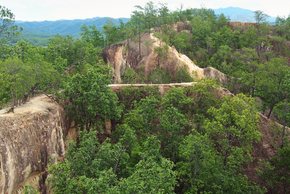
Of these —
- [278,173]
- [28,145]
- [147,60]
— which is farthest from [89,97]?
[147,60]

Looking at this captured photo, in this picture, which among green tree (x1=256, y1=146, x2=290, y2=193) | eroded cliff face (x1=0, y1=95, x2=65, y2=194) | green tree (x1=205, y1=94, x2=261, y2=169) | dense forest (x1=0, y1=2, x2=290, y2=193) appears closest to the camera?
eroded cliff face (x1=0, y1=95, x2=65, y2=194)

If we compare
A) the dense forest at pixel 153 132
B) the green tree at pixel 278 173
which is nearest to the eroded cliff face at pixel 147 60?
the dense forest at pixel 153 132

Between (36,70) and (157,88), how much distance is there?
1955cm

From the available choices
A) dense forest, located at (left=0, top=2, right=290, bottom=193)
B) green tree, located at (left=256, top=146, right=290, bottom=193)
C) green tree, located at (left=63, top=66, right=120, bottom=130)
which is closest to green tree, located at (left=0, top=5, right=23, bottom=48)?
dense forest, located at (left=0, top=2, right=290, bottom=193)

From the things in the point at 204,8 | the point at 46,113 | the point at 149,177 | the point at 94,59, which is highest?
the point at 204,8

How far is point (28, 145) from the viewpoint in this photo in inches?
660

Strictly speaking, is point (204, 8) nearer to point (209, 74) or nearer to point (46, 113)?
point (209, 74)

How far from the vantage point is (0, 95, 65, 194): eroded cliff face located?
14.4 m

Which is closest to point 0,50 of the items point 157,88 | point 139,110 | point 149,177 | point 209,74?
point 139,110

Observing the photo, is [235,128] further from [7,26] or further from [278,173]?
[7,26]

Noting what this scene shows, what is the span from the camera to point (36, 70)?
23.3 meters

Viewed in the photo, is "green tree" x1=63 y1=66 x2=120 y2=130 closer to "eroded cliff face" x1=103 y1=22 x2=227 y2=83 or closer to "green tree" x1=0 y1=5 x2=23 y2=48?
"green tree" x1=0 y1=5 x2=23 y2=48

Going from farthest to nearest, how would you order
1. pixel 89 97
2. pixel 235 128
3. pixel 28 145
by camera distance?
1. pixel 89 97
2. pixel 235 128
3. pixel 28 145

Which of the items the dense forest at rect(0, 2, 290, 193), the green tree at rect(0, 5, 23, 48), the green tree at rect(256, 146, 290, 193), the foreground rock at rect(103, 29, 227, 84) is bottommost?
the green tree at rect(256, 146, 290, 193)
